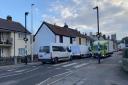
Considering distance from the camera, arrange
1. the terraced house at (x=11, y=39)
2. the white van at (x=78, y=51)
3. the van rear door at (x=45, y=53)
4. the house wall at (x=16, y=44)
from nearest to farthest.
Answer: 1. the van rear door at (x=45, y=53)
2. the white van at (x=78, y=51)
3. the terraced house at (x=11, y=39)
4. the house wall at (x=16, y=44)

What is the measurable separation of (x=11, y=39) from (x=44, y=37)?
15.0 metres

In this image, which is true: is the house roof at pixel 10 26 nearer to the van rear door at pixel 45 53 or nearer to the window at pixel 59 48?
the window at pixel 59 48

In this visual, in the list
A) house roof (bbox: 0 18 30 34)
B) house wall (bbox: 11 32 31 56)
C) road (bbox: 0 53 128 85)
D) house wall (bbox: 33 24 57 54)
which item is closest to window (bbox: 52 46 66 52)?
road (bbox: 0 53 128 85)

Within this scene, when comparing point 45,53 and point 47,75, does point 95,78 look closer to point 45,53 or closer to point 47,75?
point 47,75

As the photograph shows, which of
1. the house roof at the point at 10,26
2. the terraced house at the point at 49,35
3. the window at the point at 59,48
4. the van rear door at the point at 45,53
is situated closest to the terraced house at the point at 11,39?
the house roof at the point at 10,26

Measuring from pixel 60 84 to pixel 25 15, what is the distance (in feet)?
95.5

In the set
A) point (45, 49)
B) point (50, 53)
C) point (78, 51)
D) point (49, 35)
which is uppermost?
point (49, 35)

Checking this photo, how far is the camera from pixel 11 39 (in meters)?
55.6

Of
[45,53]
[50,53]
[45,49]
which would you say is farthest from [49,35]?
[50,53]

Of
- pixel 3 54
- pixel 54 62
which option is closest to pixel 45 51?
pixel 54 62

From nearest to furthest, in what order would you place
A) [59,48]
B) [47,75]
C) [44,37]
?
[47,75]
[59,48]
[44,37]

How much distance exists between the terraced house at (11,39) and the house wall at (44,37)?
8.29 meters

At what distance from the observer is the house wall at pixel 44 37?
67.8 metres

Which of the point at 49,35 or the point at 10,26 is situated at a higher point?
the point at 10,26
